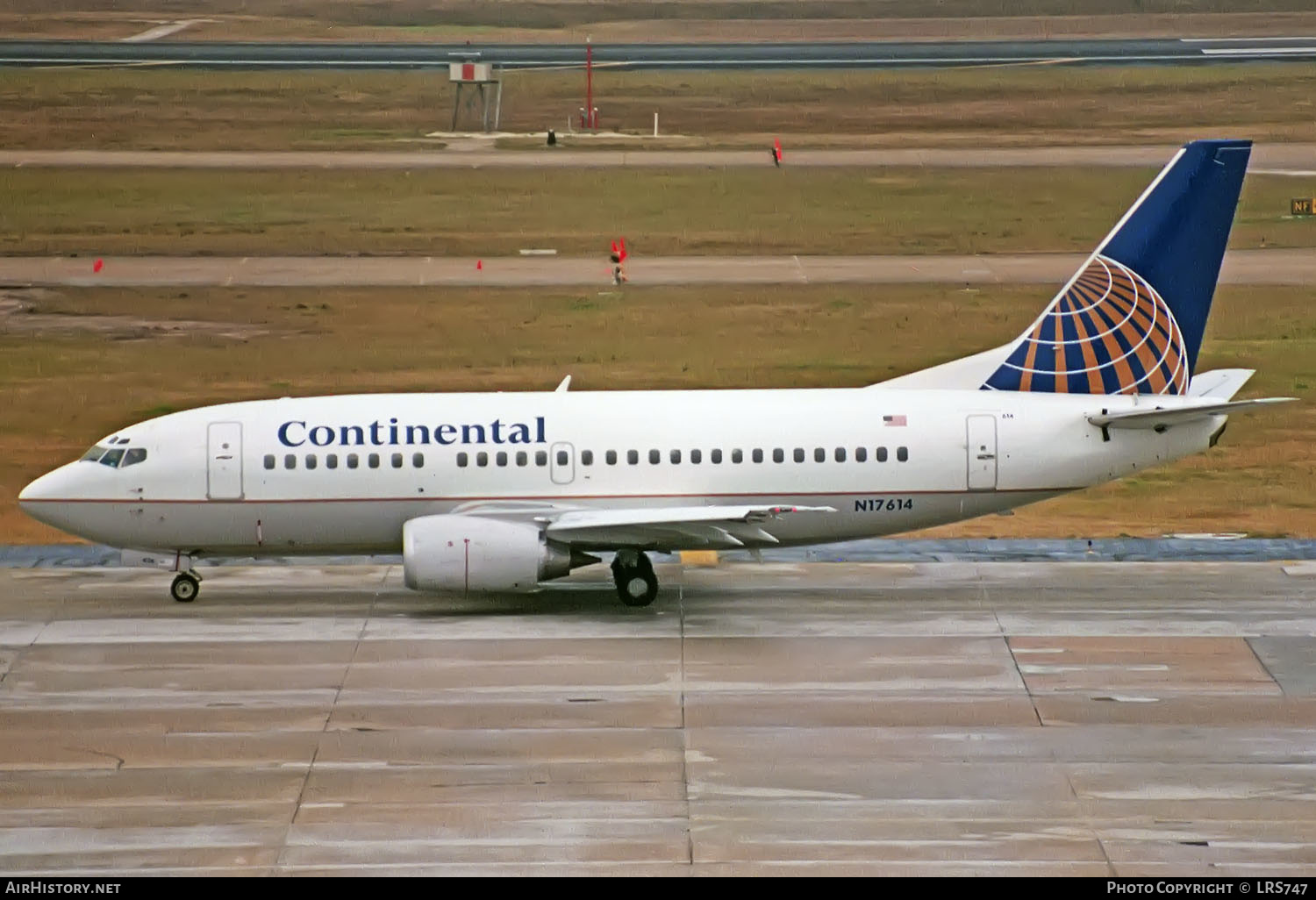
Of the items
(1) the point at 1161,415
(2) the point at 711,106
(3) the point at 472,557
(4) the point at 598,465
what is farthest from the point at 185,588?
(2) the point at 711,106

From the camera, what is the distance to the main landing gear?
101 ft

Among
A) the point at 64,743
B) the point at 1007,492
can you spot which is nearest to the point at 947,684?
the point at 1007,492

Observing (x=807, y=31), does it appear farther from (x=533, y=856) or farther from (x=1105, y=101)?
(x=533, y=856)

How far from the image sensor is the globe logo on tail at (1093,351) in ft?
105

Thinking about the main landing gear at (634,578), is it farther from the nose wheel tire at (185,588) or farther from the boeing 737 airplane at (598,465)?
the nose wheel tire at (185,588)

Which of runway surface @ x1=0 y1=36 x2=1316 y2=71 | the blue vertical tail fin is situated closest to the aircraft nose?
the blue vertical tail fin

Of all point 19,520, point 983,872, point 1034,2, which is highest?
point 1034,2

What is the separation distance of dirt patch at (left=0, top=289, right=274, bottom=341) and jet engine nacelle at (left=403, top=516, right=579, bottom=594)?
26.0 metres

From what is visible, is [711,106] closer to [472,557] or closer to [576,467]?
[576,467]

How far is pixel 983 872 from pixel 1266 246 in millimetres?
50202

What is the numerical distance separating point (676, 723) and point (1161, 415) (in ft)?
32.6

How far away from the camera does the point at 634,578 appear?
1217 inches

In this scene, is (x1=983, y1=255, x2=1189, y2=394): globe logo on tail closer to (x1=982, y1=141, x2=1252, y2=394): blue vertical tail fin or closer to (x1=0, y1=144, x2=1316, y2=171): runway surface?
(x1=982, y1=141, x2=1252, y2=394): blue vertical tail fin

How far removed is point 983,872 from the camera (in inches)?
798
